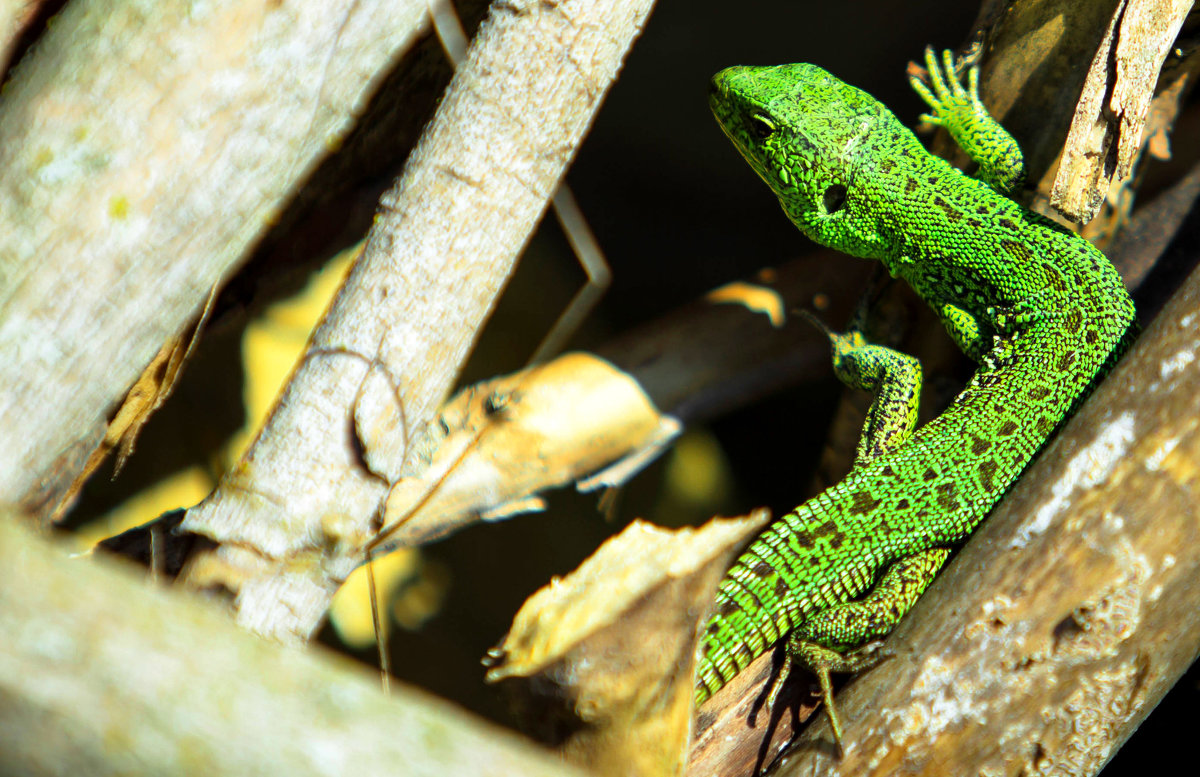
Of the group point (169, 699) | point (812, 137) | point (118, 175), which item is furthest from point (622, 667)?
point (812, 137)

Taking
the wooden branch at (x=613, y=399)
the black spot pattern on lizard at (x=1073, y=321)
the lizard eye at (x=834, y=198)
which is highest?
the lizard eye at (x=834, y=198)

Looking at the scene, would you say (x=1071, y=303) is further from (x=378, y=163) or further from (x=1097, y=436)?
(x=378, y=163)

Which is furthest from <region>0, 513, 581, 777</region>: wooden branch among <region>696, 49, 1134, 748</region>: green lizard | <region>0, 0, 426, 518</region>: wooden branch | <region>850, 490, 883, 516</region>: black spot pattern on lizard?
<region>850, 490, 883, 516</region>: black spot pattern on lizard

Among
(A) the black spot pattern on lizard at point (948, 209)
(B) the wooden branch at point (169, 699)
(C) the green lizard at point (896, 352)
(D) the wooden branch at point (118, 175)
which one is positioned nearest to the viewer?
(B) the wooden branch at point (169, 699)

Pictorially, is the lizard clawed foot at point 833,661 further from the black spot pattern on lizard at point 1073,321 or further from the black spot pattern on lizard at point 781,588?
the black spot pattern on lizard at point 1073,321

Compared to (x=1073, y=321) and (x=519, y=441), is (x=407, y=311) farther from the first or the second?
(x=1073, y=321)

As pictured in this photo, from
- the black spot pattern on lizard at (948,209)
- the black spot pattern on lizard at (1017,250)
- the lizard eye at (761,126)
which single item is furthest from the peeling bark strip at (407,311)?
the black spot pattern on lizard at (1017,250)
